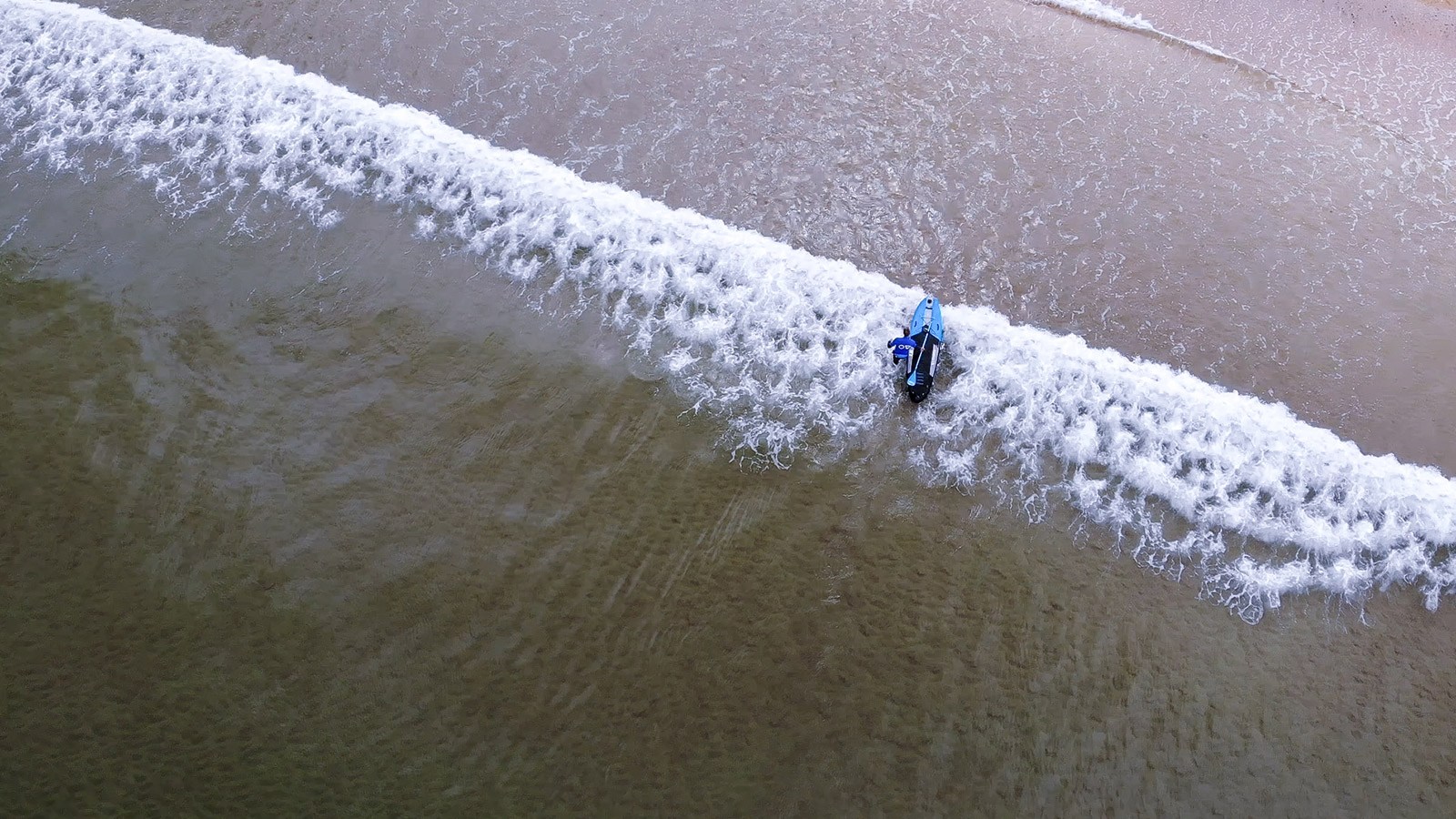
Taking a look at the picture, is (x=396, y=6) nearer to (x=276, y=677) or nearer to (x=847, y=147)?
(x=847, y=147)

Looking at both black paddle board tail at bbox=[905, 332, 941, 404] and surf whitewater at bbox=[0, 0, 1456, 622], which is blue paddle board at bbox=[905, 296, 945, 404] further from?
surf whitewater at bbox=[0, 0, 1456, 622]

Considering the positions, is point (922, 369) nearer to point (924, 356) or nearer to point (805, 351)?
point (924, 356)

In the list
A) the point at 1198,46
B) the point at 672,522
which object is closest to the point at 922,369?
the point at 672,522

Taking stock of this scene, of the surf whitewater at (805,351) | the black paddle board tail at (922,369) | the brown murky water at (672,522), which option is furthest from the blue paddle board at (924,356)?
the brown murky water at (672,522)

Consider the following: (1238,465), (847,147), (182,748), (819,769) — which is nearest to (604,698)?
(819,769)

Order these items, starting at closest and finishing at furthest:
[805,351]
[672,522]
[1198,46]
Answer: [672,522]
[805,351]
[1198,46]

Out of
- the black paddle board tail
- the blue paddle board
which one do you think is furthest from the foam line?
the black paddle board tail
